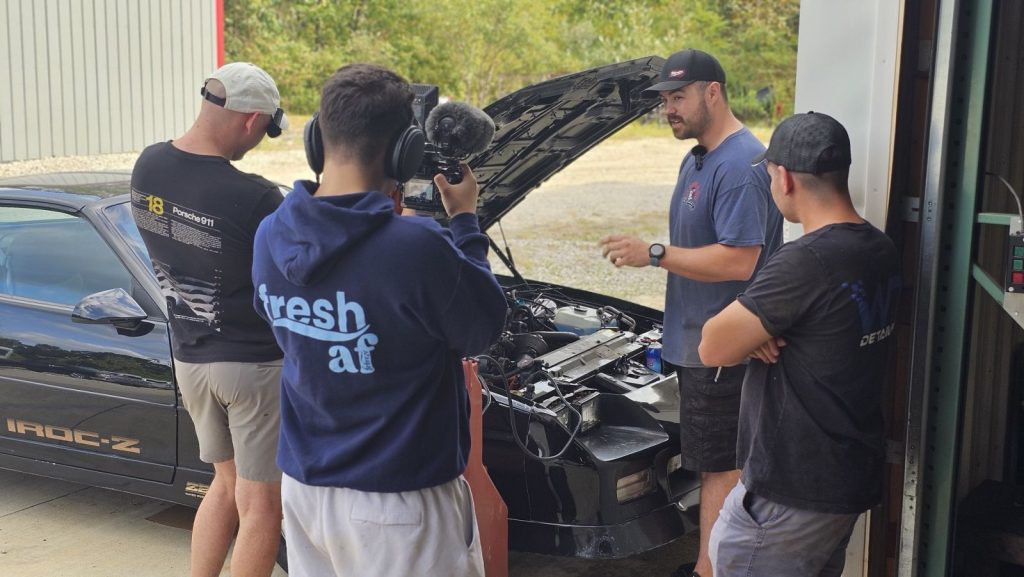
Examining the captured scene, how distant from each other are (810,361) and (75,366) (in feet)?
10.3

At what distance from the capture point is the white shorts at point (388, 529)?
2369mm

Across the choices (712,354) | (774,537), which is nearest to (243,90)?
(712,354)

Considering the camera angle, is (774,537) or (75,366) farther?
(75,366)

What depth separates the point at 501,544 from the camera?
140 inches

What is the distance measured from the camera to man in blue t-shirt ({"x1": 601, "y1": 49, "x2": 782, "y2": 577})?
352cm

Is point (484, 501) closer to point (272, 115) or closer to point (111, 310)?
point (272, 115)

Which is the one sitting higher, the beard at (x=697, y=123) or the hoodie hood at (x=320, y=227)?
the beard at (x=697, y=123)

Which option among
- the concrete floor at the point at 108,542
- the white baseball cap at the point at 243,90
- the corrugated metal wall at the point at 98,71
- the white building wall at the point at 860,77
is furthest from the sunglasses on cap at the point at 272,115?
the corrugated metal wall at the point at 98,71

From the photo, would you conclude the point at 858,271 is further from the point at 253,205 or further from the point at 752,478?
the point at 253,205

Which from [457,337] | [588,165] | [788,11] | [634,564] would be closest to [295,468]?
[457,337]

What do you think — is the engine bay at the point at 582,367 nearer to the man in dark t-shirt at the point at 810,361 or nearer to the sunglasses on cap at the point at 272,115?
the man in dark t-shirt at the point at 810,361

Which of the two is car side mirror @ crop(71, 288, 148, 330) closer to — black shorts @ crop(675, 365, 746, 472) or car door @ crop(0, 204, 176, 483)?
car door @ crop(0, 204, 176, 483)

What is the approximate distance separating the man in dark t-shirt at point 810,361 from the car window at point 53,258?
2839mm

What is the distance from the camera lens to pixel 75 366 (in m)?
4.40
